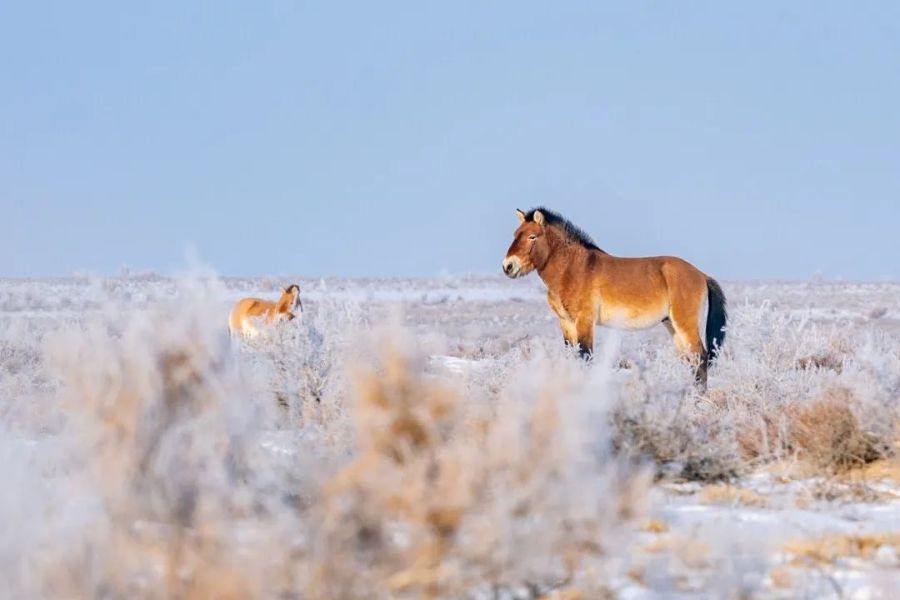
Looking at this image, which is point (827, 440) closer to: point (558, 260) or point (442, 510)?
point (442, 510)

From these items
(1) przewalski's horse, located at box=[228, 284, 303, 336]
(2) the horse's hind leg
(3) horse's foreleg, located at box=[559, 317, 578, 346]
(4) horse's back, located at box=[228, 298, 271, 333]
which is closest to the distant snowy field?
(2) the horse's hind leg

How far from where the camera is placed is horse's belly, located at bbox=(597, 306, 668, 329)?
1284 cm

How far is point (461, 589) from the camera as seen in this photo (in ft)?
11.6

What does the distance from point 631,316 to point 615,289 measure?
0.33m

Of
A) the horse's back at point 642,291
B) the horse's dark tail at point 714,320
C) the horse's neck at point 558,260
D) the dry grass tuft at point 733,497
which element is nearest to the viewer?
the dry grass tuft at point 733,497

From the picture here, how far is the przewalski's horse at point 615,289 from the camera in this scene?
1289cm

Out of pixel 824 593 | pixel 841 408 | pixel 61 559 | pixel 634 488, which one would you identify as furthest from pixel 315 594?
pixel 841 408

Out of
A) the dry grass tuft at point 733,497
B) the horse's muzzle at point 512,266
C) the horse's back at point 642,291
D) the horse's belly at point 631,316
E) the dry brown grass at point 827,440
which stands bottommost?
the dry grass tuft at point 733,497

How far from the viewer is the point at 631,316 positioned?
1288cm

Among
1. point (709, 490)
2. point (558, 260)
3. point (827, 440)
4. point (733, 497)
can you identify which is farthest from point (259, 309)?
point (733, 497)

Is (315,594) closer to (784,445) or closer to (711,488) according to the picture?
(711,488)

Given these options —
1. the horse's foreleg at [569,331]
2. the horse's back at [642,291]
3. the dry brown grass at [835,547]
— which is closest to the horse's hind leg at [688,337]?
the horse's back at [642,291]

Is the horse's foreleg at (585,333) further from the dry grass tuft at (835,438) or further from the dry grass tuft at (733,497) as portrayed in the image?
the dry grass tuft at (733,497)

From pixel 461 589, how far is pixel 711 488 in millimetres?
3183
